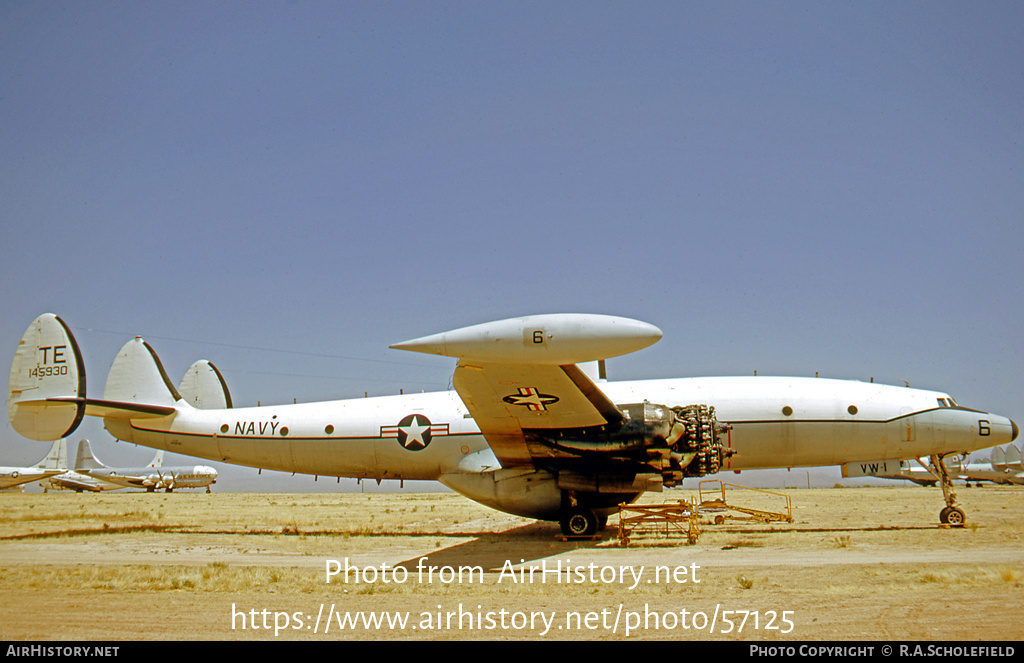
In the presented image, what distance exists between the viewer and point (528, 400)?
477 inches

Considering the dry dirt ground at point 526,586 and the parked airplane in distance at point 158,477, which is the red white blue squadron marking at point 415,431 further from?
the parked airplane in distance at point 158,477

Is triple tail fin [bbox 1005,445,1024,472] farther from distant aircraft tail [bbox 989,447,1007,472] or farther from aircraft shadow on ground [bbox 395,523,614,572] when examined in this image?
aircraft shadow on ground [bbox 395,523,614,572]

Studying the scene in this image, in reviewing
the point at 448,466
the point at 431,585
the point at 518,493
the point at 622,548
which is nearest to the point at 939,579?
the point at 622,548

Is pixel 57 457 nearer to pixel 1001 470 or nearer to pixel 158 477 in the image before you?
pixel 158 477

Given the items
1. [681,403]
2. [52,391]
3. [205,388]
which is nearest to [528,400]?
[681,403]

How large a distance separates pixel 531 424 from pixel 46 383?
1258 centimetres

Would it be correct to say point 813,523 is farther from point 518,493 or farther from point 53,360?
point 53,360

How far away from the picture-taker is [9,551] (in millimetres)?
13516

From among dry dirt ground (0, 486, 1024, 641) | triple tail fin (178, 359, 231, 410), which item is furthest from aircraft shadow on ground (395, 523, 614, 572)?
triple tail fin (178, 359, 231, 410)

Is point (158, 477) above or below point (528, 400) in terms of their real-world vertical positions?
below

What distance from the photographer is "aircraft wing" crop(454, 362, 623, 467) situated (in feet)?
37.9

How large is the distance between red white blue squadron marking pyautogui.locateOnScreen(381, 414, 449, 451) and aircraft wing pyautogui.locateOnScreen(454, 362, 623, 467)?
9.35 ft

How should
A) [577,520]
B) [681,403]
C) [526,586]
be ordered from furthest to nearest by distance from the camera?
[681,403] → [577,520] → [526,586]

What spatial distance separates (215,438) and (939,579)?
1631 cm
